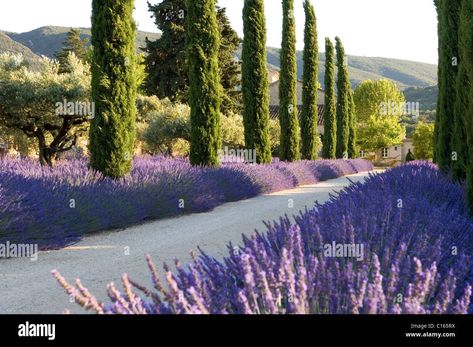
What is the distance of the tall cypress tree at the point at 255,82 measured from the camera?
20.7 metres

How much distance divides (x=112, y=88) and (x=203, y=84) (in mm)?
4706

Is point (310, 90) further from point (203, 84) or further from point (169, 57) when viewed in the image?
point (169, 57)

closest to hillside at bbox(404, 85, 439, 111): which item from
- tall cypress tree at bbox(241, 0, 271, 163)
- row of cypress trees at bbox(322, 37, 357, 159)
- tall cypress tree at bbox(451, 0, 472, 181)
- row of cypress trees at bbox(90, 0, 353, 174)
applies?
row of cypress trees at bbox(322, 37, 357, 159)

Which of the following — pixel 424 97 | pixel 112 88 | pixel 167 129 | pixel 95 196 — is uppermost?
pixel 424 97

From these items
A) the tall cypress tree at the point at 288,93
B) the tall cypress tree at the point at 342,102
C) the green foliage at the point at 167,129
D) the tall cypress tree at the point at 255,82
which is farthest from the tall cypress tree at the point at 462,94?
the tall cypress tree at the point at 342,102

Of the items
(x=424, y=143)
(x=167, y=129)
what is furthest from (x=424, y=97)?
(x=167, y=129)

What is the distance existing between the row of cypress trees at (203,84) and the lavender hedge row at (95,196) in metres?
0.85

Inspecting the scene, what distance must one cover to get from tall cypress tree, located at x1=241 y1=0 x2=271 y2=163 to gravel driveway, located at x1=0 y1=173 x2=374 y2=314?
8998 millimetres

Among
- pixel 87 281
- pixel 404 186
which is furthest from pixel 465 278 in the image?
pixel 404 186

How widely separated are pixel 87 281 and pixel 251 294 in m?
3.57

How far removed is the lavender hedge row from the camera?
770cm

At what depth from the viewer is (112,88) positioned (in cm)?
1180

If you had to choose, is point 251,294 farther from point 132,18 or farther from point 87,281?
point 132,18
